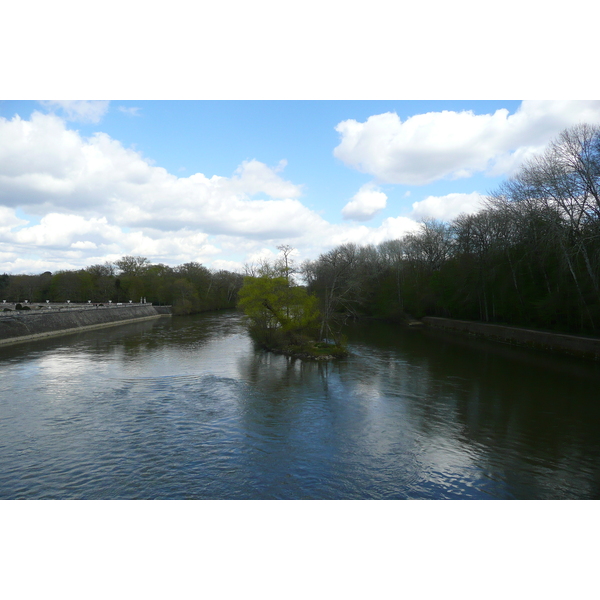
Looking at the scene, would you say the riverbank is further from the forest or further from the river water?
the forest

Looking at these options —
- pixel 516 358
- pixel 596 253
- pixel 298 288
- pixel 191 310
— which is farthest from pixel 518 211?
pixel 191 310

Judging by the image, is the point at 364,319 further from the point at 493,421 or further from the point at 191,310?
the point at 493,421

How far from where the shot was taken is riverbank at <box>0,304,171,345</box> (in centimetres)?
3198

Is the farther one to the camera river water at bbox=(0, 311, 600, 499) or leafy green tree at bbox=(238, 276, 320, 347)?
leafy green tree at bbox=(238, 276, 320, 347)

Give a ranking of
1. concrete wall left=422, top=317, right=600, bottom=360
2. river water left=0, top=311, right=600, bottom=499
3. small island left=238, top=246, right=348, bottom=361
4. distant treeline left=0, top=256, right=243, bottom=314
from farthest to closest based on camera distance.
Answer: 1. distant treeline left=0, top=256, right=243, bottom=314
2. small island left=238, top=246, right=348, bottom=361
3. concrete wall left=422, top=317, right=600, bottom=360
4. river water left=0, top=311, right=600, bottom=499

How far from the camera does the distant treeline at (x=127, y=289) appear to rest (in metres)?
71.4

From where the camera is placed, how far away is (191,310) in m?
69.6

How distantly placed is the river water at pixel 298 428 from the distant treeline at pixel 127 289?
4704 centimetres

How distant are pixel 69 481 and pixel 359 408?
918 cm

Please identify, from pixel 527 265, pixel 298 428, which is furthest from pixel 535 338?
pixel 298 428

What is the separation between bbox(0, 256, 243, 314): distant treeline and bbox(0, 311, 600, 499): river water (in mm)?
47039

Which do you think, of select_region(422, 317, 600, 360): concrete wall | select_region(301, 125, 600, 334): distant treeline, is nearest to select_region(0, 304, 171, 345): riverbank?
select_region(301, 125, 600, 334): distant treeline

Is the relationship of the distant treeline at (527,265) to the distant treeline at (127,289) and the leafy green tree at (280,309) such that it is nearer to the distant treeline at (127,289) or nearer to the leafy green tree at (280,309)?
the leafy green tree at (280,309)

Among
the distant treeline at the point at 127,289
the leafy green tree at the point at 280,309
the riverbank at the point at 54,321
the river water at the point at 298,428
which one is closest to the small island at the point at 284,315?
the leafy green tree at the point at 280,309
